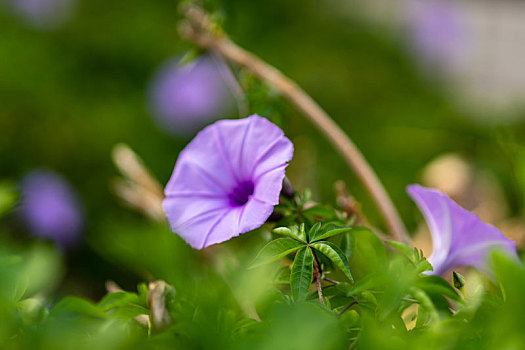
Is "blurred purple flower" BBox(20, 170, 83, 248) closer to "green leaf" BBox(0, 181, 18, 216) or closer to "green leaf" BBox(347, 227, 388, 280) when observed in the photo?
"green leaf" BBox(0, 181, 18, 216)

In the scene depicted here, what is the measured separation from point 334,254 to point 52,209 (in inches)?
46.2

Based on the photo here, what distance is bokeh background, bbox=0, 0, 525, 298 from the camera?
4.22ft

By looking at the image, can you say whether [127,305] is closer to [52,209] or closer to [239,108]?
[239,108]

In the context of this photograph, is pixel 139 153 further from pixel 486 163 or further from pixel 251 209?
pixel 251 209

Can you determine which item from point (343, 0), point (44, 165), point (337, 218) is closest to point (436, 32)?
point (343, 0)

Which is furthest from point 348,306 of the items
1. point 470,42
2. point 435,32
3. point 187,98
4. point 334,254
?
point 470,42

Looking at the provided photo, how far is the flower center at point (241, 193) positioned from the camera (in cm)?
40

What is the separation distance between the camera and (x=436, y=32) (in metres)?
2.21

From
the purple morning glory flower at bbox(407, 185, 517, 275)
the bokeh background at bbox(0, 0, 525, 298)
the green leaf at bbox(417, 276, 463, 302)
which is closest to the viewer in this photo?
the green leaf at bbox(417, 276, 463, 302)

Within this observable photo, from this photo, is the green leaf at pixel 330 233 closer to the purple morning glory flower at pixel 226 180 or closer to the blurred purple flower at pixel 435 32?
the purple morning glory flower at pixel 226 180

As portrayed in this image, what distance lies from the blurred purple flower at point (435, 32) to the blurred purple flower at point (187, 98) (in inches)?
32.7

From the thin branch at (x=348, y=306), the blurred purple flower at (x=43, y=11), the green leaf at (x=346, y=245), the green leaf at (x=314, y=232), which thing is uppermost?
the green leaf at (x=314, y=232)

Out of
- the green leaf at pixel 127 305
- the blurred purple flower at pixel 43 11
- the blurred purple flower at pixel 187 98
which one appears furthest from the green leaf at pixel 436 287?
the blurred purple flower at pixel 43 11

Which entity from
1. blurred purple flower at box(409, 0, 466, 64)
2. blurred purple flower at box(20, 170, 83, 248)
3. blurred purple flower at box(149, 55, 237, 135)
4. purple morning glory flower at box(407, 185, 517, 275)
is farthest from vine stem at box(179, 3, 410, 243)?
blurred purple flower at box(409, 0, 466, 64)
